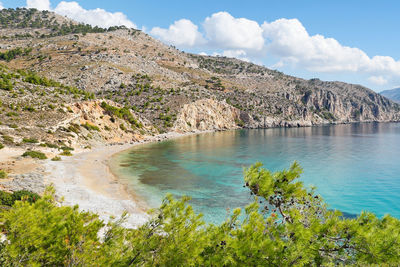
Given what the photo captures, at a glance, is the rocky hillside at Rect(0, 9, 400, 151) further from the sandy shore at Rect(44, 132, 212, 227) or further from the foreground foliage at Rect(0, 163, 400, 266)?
the foreground foliage at Rect(0, 163, 400, 266)

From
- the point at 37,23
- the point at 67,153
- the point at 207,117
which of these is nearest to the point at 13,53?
the point at 37,23

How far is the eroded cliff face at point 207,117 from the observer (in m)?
104

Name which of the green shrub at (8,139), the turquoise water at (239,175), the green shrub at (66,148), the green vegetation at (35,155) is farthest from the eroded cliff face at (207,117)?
the green vegetation at (35,155)

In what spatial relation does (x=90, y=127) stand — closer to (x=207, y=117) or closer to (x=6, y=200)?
(x=6, y=200)

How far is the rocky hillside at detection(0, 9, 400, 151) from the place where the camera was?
5525 cm

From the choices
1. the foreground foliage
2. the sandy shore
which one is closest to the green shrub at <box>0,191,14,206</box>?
the sandy shore

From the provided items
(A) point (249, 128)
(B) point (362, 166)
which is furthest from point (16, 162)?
(A) point (249, 128)

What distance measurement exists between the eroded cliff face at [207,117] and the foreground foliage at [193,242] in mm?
88612

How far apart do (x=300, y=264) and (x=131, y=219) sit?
16.3m

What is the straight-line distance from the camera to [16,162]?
31469mm

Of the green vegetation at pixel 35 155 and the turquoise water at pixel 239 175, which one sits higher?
the green vegetation at pixel 35 155

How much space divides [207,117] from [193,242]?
4264 inches

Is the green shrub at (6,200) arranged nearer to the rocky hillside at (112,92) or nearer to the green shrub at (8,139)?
the green shrub at (8,139)

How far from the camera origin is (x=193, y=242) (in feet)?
25.6
